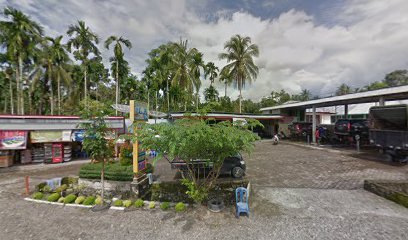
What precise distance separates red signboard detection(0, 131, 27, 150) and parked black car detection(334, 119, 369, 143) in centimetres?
2349

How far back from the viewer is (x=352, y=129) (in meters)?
13.3

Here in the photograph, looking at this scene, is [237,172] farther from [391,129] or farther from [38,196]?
[391,129]

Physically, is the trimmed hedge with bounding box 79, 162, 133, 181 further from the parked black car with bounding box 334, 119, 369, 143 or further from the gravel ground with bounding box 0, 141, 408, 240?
the parked black car with bounding box 334, 119, 369, 143

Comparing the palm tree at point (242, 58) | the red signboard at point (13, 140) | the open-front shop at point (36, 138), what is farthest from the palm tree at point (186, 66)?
the red signboard at point (13, 140)

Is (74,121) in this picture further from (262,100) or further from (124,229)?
(262,100)

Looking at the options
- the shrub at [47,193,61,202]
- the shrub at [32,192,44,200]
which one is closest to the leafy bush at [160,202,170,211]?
the shrub at [47,193,61,202]

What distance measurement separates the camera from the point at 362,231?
12.7 ft

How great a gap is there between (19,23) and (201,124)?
26.5 m

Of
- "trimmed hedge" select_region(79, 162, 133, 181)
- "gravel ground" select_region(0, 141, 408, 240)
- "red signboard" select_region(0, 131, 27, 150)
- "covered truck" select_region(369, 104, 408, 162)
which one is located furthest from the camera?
"red signboard" select_region(0, 131, 27, 150)

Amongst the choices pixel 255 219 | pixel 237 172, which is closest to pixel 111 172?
pixel 237 172

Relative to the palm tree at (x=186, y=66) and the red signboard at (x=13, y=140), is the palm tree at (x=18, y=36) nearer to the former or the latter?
the red signboard at (x=13, y=140)

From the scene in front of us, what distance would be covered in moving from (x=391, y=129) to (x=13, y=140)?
23.3m

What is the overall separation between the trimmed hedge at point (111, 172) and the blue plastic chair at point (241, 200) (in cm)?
430

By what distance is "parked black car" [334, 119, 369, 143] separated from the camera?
1292 cm
